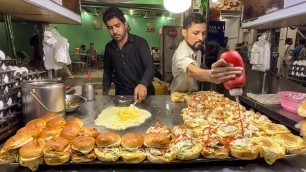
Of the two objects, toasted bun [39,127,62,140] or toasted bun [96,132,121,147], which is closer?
toasted bun [96,132,121,147]

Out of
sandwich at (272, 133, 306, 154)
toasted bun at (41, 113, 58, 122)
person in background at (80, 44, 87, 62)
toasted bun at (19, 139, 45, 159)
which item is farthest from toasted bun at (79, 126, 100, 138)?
person in background at (80, 44, 87, 62)

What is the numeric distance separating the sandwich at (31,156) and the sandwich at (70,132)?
177mm

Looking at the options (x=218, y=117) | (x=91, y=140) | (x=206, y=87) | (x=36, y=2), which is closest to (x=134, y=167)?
(x=91, y=140)

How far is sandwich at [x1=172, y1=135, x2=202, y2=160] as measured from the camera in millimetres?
1178

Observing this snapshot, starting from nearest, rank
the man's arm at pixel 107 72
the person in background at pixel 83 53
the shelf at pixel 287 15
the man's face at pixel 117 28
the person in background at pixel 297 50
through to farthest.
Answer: the shelf at pixel 287 15, the man's face at pixel 117 28, the person in background at pixel 297 50, the man's arm at pixel 107 72, the person in background at pixel 83 53

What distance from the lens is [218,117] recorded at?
1.86 meters

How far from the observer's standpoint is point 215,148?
1233mm

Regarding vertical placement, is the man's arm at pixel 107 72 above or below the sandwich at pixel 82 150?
above

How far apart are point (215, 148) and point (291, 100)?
4.53ft

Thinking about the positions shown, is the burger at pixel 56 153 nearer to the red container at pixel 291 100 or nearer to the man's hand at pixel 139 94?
the man's hand at pixel 139 94

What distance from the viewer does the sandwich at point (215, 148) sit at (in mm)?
1187

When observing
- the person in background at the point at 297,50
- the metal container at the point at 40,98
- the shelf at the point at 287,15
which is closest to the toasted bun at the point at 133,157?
the metal container at the point at 40,98

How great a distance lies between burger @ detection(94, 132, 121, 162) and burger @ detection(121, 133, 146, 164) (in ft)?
0.13

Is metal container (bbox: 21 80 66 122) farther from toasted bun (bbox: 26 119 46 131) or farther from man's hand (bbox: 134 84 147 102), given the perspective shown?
man's hand (bbox: 134 84 147 102)
